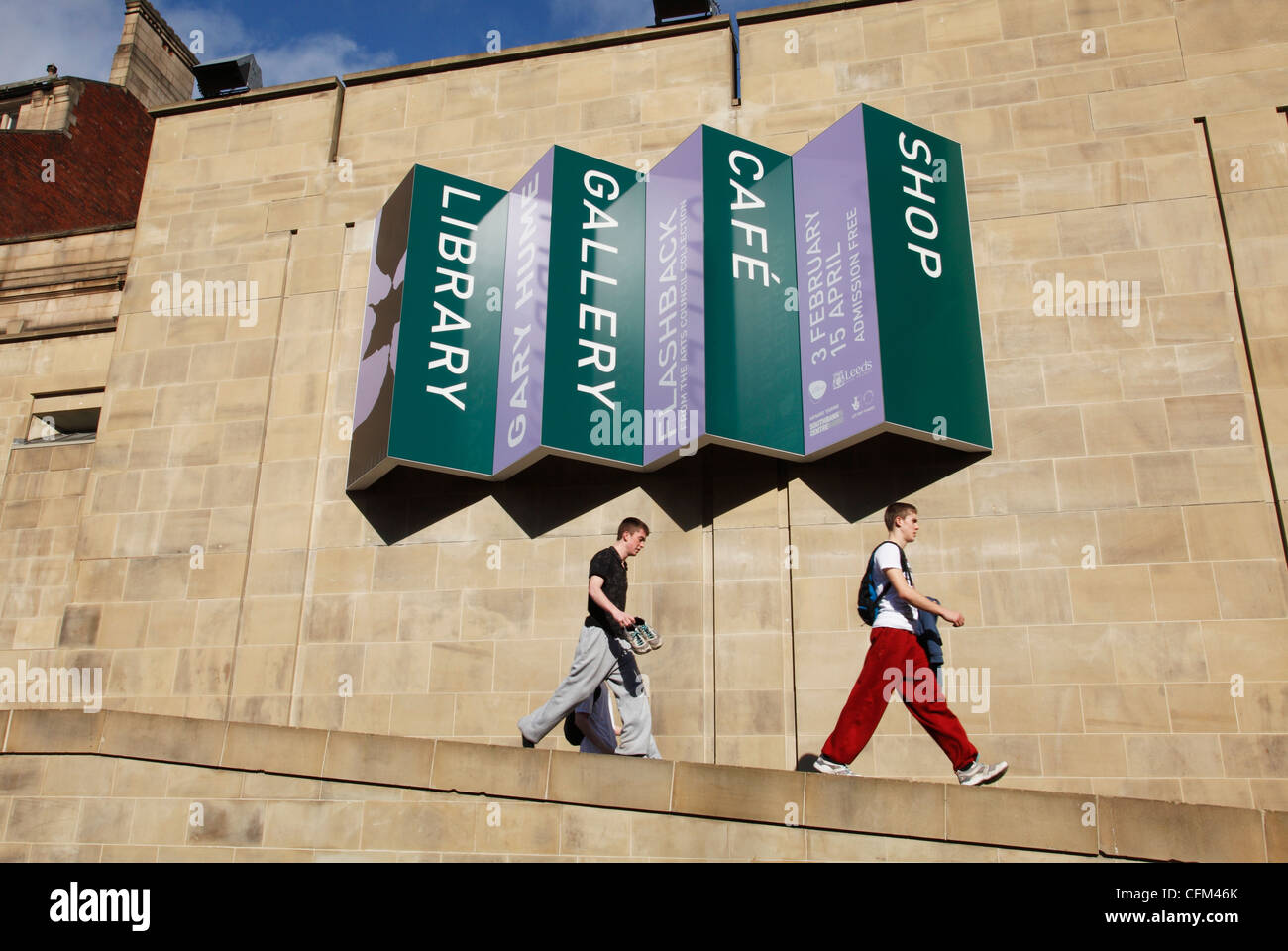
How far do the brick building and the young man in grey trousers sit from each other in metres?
0.88

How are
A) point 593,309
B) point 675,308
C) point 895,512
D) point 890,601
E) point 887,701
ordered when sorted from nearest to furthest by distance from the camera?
point 887,701
point 890,601
point 895,512
point 675,308
point 593,309

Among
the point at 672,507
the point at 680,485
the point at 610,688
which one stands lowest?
the point at 610,688

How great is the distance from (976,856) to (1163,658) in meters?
5.36

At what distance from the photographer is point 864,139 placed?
13.9m

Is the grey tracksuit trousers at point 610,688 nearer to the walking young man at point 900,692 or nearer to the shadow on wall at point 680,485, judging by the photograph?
the walking young man at point 900,692

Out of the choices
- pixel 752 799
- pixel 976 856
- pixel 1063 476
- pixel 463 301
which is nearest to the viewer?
pixel 976 856

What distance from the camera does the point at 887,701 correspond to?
8.92 meters

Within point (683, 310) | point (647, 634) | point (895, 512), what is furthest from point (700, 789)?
point (683, 310)

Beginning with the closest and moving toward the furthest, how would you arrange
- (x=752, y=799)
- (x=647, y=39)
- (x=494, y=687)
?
(x=752, y=799)
(x=494, y=687)
(x=647, y=39)

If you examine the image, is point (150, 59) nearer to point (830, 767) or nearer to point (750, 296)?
point (750, 296)

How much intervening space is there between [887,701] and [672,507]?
573 centimetres

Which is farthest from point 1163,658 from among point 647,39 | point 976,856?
point 647,39
